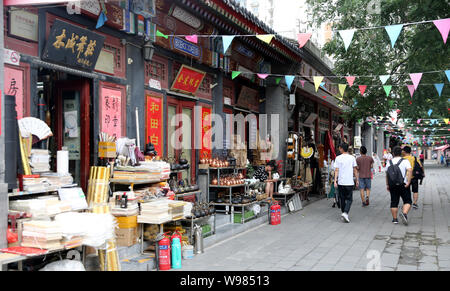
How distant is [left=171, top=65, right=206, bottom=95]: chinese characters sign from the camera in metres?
9.85

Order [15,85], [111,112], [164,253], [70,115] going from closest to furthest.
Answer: [15,85], [164,253], [70,115], [111,112]

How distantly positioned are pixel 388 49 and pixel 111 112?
474 inches

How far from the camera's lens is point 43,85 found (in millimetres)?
7672

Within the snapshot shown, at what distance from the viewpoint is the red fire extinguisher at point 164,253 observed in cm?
636

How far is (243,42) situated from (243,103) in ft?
6.65

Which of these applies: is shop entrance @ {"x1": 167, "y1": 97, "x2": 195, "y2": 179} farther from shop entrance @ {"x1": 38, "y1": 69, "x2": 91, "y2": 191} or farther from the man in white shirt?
the man in white shirt

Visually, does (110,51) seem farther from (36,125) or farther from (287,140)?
(287,140)

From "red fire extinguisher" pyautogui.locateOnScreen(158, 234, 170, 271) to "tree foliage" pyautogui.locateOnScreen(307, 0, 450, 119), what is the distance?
819 centimetres

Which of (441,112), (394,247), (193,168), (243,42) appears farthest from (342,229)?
(441,112)

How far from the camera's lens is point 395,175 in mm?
9875

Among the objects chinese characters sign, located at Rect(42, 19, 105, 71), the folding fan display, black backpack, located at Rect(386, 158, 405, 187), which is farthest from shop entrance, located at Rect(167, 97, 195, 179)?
black backpack, located at Rect(386, 158, 405, 187)

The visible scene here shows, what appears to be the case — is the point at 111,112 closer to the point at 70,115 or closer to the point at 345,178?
the point at 70,115

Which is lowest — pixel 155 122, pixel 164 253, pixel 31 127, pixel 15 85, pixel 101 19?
pixel 164 253

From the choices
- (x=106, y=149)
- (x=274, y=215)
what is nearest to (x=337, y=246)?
(x=274, y=215)
